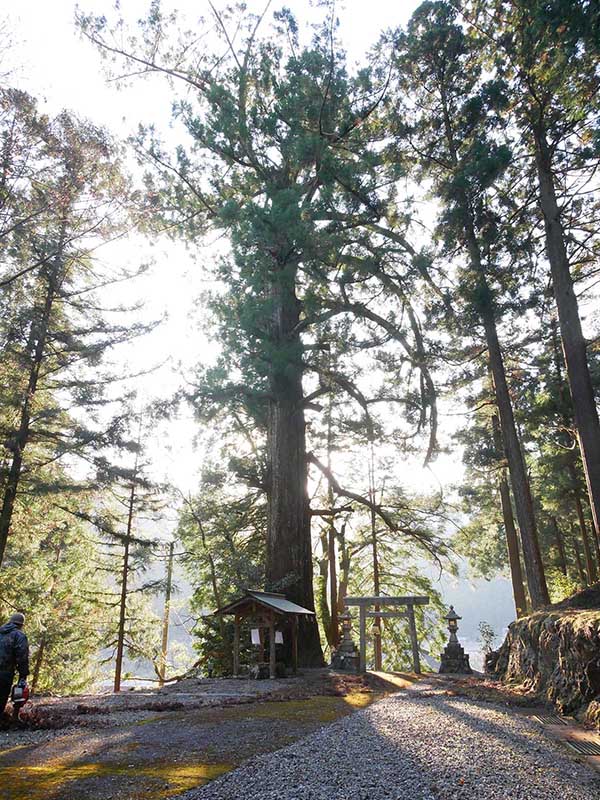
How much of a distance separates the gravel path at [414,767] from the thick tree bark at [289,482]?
5.78 meters

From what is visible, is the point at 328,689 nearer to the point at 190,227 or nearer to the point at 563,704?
the point at 563,704

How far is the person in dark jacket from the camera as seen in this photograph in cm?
554

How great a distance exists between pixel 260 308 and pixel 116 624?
47.0ft

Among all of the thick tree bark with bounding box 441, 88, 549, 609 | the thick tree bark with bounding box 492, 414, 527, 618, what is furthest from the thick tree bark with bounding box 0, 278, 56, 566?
the thick tree bark with bounding box 492, 414, 527, 618

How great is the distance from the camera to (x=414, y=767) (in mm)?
3482

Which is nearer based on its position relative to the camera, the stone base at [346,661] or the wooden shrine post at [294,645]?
the wooden shrine post at [294,645]

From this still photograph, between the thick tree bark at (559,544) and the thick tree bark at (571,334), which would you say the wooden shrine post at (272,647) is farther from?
the thick tree bark at (559,544)

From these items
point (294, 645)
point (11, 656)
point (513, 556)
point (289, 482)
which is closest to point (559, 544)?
point (513, 556)

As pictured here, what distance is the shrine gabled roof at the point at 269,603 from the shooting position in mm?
9133

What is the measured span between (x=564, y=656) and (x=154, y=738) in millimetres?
5019

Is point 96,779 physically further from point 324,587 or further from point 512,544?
point 324,587

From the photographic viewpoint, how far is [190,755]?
369cm

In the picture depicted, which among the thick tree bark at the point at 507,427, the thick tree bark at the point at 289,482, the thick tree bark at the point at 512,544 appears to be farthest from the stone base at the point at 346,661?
the thick tree bark at the point at 512,544

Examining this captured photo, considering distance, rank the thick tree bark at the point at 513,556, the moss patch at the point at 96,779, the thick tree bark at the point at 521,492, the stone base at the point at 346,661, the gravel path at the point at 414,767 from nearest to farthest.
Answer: the moss patch at the point at 96,779 < the gravel path at the point at 414,767 < the thick tree bark at the point at 521,492 < the stone base at the point at 346,661 < the thick tree bark at the point at 513,556
